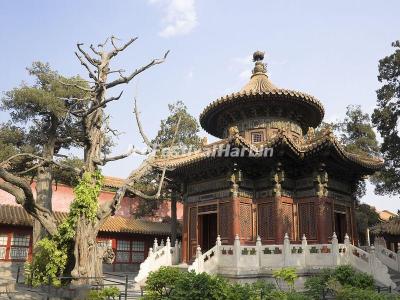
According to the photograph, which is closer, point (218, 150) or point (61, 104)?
point (218, 150)

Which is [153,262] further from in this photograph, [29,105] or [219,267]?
[29,105]

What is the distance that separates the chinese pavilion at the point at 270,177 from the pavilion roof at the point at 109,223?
32.5 ft

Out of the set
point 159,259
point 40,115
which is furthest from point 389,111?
point 40,115

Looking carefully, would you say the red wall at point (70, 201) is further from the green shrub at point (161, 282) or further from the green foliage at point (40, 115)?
the green shrub at point (161, 282)

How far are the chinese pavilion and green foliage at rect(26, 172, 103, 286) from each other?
3.57 m

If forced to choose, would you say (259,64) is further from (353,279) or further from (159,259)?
(353,279)

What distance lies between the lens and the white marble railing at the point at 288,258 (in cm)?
1295

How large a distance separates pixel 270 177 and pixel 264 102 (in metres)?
3.50

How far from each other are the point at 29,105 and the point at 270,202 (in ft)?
45.5

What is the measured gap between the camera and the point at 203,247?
18.1 m

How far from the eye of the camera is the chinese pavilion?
1455 centimetres

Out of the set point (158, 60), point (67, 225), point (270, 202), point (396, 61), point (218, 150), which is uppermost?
point (396, 61)

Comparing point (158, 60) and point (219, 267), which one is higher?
point (158, 60)

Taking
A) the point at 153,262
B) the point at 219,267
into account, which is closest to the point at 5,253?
the point at 153,262
